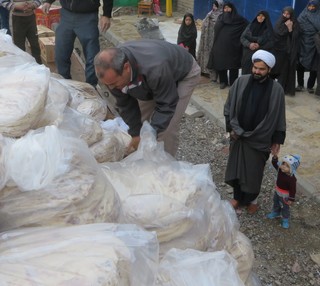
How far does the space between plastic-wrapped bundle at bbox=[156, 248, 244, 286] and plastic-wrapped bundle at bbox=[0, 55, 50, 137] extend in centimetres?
79

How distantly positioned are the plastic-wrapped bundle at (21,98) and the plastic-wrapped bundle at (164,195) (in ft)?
1.34

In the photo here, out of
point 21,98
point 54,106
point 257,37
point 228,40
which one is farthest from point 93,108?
point 228,40

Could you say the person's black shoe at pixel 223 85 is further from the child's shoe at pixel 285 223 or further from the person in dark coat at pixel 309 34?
the child's shoe at pixel 285 223

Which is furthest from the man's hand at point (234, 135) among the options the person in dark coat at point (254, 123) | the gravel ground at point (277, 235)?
the gravel ground at point (277, 235)

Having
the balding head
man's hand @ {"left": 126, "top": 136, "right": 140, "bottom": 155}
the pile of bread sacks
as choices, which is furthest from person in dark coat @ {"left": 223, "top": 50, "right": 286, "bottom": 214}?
the pile of bread sacks

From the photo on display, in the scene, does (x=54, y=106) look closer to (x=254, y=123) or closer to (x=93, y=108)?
(x=93, y=108)

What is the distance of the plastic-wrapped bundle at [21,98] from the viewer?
1875 mm

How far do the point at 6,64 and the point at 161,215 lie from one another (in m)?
1.45

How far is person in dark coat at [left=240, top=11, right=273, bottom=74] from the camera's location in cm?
654

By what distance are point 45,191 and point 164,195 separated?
0.57 m

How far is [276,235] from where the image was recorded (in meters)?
3.93

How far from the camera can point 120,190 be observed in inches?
77.5

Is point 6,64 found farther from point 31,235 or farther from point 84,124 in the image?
point 31,235

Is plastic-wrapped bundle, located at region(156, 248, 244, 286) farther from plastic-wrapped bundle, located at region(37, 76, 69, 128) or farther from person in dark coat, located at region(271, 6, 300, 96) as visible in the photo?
person in dark coat, located at region(271, 6, 300, 96)
